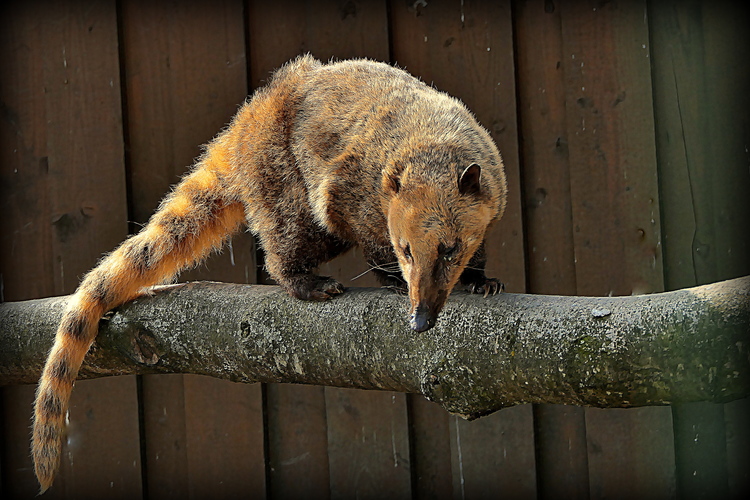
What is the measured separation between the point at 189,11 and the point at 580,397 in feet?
8.72

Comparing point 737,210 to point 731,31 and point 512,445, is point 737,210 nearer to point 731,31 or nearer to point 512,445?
point 731,31

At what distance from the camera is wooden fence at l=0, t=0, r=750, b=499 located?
347cm

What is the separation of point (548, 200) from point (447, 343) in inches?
62.8

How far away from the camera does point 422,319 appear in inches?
86.4

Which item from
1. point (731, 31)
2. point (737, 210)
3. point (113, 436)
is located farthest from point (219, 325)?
point (731, 31)

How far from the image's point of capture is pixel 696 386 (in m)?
1.81

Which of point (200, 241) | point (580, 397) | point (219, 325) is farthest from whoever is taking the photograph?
point (200, 241)

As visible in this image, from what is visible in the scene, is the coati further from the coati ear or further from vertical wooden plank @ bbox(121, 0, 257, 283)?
vertical wooden plank @ bbox(121, 0, 257, 283)

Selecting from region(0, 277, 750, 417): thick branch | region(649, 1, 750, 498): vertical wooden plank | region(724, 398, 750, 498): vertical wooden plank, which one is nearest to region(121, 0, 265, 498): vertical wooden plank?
region(0, 277, 750, 417): thick branch

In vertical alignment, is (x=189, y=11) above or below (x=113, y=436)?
above

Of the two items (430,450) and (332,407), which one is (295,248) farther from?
(430,450)

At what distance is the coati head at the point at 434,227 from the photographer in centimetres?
226

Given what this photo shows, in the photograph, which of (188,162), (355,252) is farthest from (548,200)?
(188,162)

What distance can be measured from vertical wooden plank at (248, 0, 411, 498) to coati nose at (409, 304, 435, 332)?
1.37 metres
